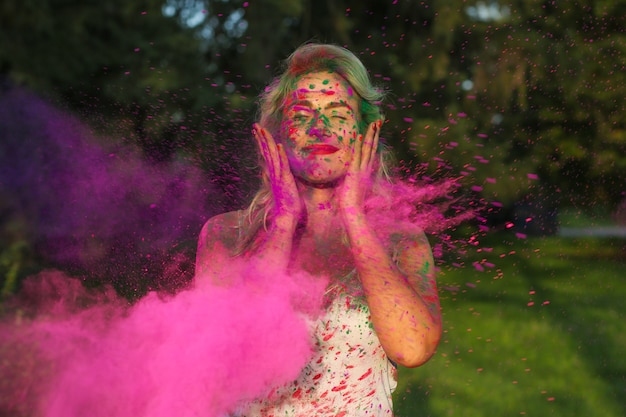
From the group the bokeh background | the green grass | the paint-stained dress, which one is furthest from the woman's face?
the green grass

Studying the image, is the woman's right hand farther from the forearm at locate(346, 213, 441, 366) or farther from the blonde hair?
the forearm at locate(346, 213, 441, 366)

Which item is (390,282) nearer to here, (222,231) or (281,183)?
(281,183)

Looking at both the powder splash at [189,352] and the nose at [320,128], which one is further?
the nose at [320,128]

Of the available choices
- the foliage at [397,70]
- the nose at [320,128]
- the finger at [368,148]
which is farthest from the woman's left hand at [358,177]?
the foliage at [397,70]

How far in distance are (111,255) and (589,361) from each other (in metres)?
4.97

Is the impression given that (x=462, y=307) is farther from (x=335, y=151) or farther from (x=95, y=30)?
(x=335, y=151)

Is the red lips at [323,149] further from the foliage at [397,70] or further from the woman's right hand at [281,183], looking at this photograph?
the foliage at [397,70]

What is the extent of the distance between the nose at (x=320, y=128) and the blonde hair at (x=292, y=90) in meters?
0.15

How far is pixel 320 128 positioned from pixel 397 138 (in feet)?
38.3

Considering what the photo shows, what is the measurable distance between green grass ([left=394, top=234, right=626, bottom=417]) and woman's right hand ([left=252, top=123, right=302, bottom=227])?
13.9ft

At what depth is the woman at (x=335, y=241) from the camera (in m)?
2.33

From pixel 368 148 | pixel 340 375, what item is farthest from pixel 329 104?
pixel 340 375

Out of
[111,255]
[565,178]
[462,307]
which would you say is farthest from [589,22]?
[111,255]

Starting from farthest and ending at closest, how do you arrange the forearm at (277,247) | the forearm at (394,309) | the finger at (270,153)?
the finger at (270,153) < the forearm at (277,247) < the forearm at (394,309)
